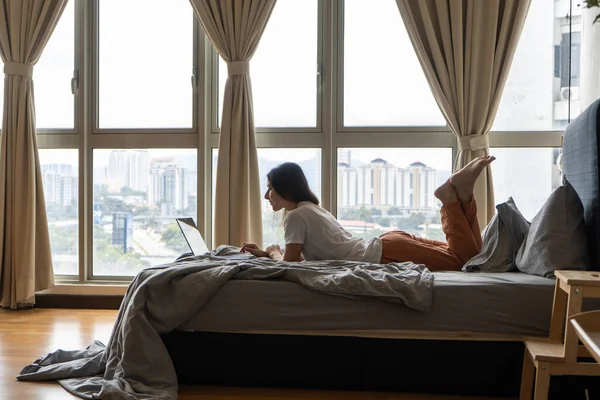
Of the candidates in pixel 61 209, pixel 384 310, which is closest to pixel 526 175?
pixel 384 310

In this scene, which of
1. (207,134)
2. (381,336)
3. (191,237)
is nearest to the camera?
(381,336)

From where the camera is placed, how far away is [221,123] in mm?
4191

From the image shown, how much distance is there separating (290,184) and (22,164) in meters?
2.30

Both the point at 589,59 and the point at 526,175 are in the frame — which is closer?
the point at 589,59

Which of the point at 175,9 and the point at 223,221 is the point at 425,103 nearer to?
the point at 223,221

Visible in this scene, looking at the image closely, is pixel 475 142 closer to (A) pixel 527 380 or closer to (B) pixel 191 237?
(B) pixel 191 237

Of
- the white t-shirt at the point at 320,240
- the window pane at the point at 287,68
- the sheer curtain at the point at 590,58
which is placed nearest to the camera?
the white t-shirt at the point at 320,240

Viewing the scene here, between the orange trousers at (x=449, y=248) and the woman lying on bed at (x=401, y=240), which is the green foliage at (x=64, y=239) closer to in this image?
the woman lying on bed at (x=401, y=240)

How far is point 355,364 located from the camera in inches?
96.8

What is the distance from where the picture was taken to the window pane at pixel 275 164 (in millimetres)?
4344

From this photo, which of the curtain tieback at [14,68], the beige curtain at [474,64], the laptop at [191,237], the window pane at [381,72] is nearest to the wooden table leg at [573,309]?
the laptop at [191,237]

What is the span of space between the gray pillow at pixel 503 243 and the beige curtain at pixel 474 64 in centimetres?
115

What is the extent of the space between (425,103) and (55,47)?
276 cm

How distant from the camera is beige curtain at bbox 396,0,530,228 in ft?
13.0
